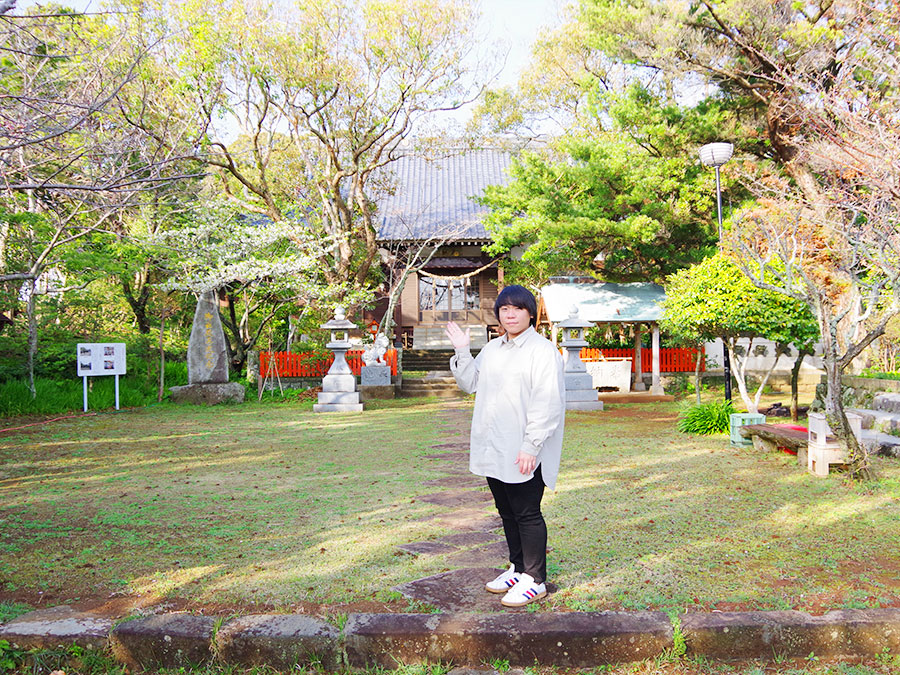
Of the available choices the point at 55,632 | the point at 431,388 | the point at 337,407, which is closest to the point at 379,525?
the point at 55,632

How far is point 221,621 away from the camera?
→ 255cm

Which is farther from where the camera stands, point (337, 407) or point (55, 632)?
point (337, 407)

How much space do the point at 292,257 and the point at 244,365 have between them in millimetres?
3812

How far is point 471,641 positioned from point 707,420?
6.73 m

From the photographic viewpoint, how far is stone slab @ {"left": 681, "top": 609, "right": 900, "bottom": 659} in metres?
2.49

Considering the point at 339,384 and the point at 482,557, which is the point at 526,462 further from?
the point at 339,384

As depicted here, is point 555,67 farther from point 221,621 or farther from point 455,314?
point 221,621

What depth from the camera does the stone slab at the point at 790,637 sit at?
2486mm

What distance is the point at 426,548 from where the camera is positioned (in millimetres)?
3664

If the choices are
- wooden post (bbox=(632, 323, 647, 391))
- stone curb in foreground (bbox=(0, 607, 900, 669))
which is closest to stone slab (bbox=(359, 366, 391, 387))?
wooden post (bbox=(632, 323, 647, 391))

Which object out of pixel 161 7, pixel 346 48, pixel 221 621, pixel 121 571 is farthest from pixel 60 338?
pixel 221 621

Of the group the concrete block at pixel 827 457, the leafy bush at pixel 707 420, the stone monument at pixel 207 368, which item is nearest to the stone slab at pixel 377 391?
the stone monument at pixel 207 368

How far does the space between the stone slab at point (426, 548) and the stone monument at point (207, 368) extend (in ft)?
32.1

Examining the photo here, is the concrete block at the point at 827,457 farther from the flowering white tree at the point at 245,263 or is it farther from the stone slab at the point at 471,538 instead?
the flowering white tree at the point at 245,263
